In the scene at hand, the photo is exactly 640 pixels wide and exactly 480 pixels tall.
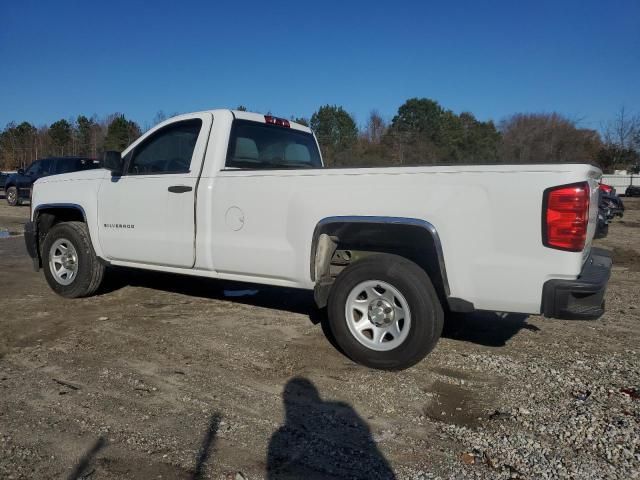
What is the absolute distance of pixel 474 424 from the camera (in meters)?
3.33

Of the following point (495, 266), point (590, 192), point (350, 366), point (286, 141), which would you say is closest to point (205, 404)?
point (350, 366)

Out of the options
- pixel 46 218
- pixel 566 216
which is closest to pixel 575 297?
pixel 566 216

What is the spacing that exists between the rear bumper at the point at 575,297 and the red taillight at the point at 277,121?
3413 mm

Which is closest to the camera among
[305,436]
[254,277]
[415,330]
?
[305,436]

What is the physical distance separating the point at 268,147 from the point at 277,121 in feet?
1.32

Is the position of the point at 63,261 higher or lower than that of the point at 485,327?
higher

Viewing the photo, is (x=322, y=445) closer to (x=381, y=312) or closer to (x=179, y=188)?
(x=381, y=312)

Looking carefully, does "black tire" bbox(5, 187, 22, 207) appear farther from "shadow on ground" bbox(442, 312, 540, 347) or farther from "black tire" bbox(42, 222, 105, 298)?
"shadow on ground" bbox(442, 312, 540, 347)

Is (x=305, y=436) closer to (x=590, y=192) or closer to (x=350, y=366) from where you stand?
(x=350, y=366)

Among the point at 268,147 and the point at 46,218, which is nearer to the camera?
the point at 268,147

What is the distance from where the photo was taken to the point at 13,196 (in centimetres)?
2295

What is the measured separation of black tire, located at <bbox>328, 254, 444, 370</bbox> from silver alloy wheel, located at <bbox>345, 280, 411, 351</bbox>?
1.3 inches

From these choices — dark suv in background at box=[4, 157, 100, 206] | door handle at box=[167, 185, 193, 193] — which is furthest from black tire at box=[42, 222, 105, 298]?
dark suv in background at box=[4, 157, 100, 206]

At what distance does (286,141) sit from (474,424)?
3.67m
